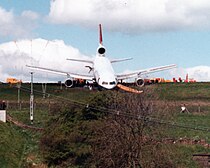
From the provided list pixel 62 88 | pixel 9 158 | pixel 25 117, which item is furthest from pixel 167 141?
pixel 62 88

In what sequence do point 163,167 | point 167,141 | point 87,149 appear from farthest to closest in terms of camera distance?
point 167,141 → point 87,149 → point 163,167

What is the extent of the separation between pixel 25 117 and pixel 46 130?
70.0 ft

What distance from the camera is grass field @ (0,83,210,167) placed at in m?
49.3

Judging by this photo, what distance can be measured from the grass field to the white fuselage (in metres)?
3.03

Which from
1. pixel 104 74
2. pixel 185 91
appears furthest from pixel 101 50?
pixel 185 91

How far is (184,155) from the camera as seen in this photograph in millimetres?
51688

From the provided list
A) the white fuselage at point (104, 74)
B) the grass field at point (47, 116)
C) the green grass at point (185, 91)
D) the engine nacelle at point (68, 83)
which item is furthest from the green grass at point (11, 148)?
the green grass at point (185, 91)

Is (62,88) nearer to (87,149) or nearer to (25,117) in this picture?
(25,117)

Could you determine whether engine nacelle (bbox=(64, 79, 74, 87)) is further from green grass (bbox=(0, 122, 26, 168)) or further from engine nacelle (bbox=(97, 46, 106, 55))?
green grass (bbox=(0, 122, 26, 168))

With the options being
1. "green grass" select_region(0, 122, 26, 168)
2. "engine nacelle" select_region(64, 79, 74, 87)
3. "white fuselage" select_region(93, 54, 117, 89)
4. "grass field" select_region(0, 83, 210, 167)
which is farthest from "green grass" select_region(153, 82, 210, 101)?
"green grass" select_region(0, 122, 26, 168)

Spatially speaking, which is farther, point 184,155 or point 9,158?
point 184,155

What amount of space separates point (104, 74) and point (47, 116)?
927 centimetres

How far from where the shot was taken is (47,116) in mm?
70438

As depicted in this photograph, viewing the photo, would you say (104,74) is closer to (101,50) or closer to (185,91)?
(101,50)
